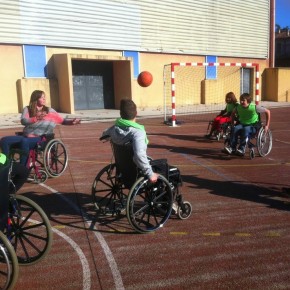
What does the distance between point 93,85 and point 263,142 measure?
13.1m

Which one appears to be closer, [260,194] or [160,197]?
[160,197]

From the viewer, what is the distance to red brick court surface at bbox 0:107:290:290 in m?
3.13

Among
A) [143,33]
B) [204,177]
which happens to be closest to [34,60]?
[143,33]

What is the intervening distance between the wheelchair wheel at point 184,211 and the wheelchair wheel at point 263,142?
12.5 feet

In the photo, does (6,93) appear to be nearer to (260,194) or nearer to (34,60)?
(34,60)

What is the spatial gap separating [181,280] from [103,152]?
5870mm

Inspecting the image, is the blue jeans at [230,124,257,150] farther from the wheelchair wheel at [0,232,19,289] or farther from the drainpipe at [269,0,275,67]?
the drainpipe at [269,0,275,67]

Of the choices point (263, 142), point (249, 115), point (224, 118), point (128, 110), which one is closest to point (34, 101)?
point (128, 110)

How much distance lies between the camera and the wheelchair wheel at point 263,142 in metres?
7.79

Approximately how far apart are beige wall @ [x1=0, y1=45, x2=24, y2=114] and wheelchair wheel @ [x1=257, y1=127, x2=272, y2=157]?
11.8 m

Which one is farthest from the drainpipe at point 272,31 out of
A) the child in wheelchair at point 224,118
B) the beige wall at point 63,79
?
the child in wheelchair at point 224,118

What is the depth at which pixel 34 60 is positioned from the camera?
1647 centimetres

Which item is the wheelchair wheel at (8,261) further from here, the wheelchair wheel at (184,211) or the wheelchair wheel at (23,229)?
the wheelchair wheel at (184,211)

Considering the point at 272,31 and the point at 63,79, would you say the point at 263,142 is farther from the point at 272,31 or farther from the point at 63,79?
the point at 272,31
